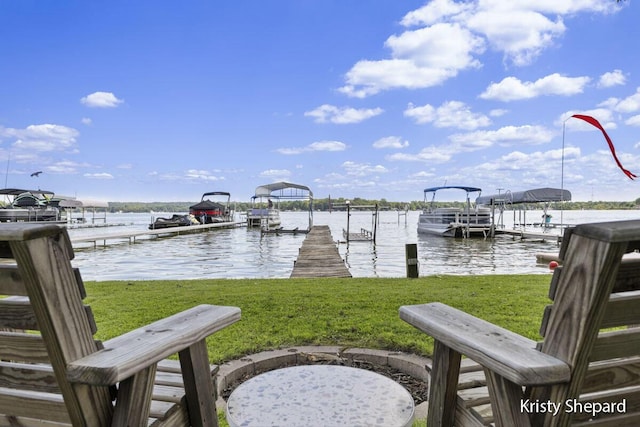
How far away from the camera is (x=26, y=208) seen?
85.9 ft

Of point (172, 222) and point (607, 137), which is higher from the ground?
point (607, 137)

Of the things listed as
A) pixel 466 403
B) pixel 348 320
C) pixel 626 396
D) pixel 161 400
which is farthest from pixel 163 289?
pixel 626 396

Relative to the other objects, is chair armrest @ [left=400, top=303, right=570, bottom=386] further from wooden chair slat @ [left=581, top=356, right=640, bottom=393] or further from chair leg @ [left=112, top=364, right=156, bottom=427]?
chair leg @ [left=112, top=364, right=156, bottom=427]

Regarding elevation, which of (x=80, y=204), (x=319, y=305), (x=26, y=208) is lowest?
(x=319, y=305)

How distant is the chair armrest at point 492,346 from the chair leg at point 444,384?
0.12 meters

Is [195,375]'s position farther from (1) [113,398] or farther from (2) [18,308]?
(2) [18,308]

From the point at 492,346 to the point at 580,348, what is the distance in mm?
228

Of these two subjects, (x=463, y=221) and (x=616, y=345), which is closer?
(x=616, y=345)

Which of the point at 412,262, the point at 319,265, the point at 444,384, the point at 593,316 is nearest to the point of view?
the point at 593,316

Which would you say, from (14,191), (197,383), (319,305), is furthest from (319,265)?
(14,191)

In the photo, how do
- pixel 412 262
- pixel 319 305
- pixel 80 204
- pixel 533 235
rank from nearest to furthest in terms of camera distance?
pixel 319 305 < pixel 412 262 < pixel 533 235 < pixel 80 204

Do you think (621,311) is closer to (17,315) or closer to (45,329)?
(45,329)

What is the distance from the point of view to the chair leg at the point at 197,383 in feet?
4.73

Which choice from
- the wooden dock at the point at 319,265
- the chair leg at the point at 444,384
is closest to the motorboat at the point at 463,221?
the wooden dock at the point at 319,265
